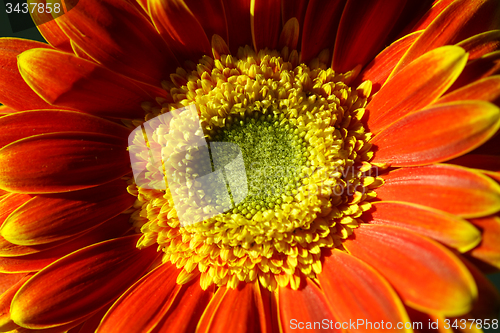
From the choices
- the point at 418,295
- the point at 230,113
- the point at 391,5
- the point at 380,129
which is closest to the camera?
the point at 418,295

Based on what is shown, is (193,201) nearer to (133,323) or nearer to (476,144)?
(133,323)

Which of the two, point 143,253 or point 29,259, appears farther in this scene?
point 143,253

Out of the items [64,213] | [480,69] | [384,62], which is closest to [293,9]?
[384,62]

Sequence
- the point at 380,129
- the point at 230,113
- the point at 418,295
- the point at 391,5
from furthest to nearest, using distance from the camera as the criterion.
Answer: the point at 230,113, the point at 380,129, the point at 391,5, the point at 418,295

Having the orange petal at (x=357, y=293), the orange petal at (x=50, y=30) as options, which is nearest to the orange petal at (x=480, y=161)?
the orange petal at (x=357, y=293)

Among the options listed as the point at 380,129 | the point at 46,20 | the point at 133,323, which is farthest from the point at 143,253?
the point at 380,129
